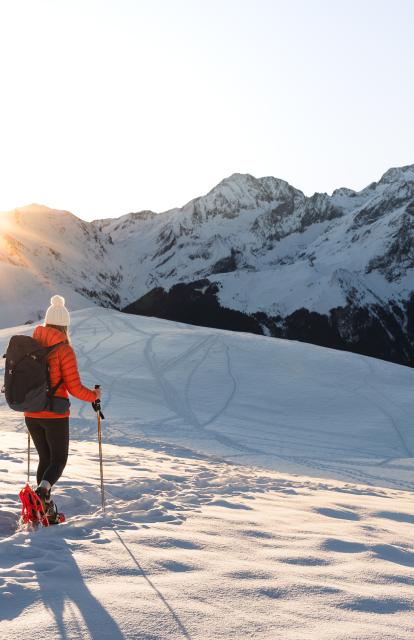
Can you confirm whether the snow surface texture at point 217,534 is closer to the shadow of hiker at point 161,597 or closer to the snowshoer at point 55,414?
the shadow of hiker at point 161,597

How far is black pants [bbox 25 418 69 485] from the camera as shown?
5.90 meters

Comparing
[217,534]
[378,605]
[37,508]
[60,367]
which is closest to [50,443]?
[37,508]

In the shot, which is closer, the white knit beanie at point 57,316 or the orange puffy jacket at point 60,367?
the orange puffy jacket at point 60,367

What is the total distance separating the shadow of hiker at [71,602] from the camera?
327 cm

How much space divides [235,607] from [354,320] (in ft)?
588

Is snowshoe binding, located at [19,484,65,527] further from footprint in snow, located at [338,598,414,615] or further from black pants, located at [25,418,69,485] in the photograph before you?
footprint in snow, located at [338,598,414,615]

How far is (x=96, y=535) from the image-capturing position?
5.34 meters

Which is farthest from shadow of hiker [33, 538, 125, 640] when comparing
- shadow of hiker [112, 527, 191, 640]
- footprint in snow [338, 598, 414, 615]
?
footprint in snow [338, 598, 414, 615]

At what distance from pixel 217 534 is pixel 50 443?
1.89 m

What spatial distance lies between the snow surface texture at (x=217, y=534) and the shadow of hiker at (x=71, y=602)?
0.04 feet

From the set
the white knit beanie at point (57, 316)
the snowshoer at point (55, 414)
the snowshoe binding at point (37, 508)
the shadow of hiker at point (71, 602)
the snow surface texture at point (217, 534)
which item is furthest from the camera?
the white knit beanie at point (57, 316)

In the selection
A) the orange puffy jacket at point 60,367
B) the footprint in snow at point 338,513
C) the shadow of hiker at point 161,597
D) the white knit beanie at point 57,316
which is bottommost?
the footprint in snow at point 338,513

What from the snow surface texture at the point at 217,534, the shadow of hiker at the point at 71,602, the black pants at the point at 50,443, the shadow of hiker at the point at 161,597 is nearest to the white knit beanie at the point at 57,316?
the black pants at the point at 50,443

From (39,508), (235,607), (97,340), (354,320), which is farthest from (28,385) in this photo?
(354,320)
